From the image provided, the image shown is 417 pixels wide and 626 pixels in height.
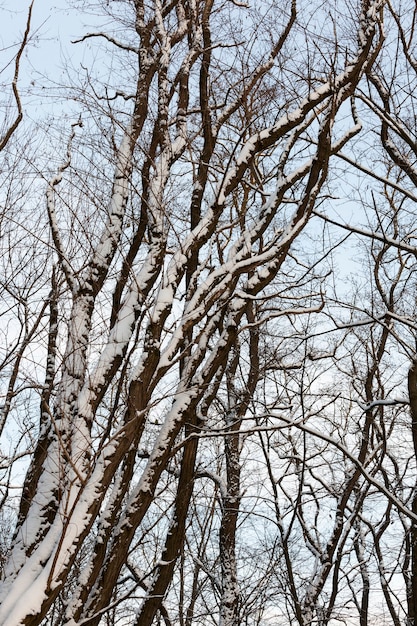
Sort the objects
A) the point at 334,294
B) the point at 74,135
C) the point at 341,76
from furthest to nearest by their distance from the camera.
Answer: the point at 334,294, the point at 74,135, the point at 341,76

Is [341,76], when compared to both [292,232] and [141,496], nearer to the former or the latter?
[292,232]

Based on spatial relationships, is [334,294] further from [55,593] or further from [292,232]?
[55,593]

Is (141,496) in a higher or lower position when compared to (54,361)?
lower

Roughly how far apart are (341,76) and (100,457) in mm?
3842

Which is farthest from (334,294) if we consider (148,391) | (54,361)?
(148,391)

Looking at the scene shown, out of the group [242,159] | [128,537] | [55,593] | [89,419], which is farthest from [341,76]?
[55,593]

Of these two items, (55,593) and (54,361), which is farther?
(54,361)

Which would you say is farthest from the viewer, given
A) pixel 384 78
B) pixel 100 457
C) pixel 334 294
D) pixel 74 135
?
pixel 334 294

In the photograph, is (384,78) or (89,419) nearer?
(89,419)

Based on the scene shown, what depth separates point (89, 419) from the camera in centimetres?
424

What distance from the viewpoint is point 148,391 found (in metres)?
4.39

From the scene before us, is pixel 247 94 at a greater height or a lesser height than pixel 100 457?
greater

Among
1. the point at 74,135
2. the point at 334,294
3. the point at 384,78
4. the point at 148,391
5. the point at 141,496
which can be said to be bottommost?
the point at 141,496

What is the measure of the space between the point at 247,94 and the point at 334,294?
282 cm
